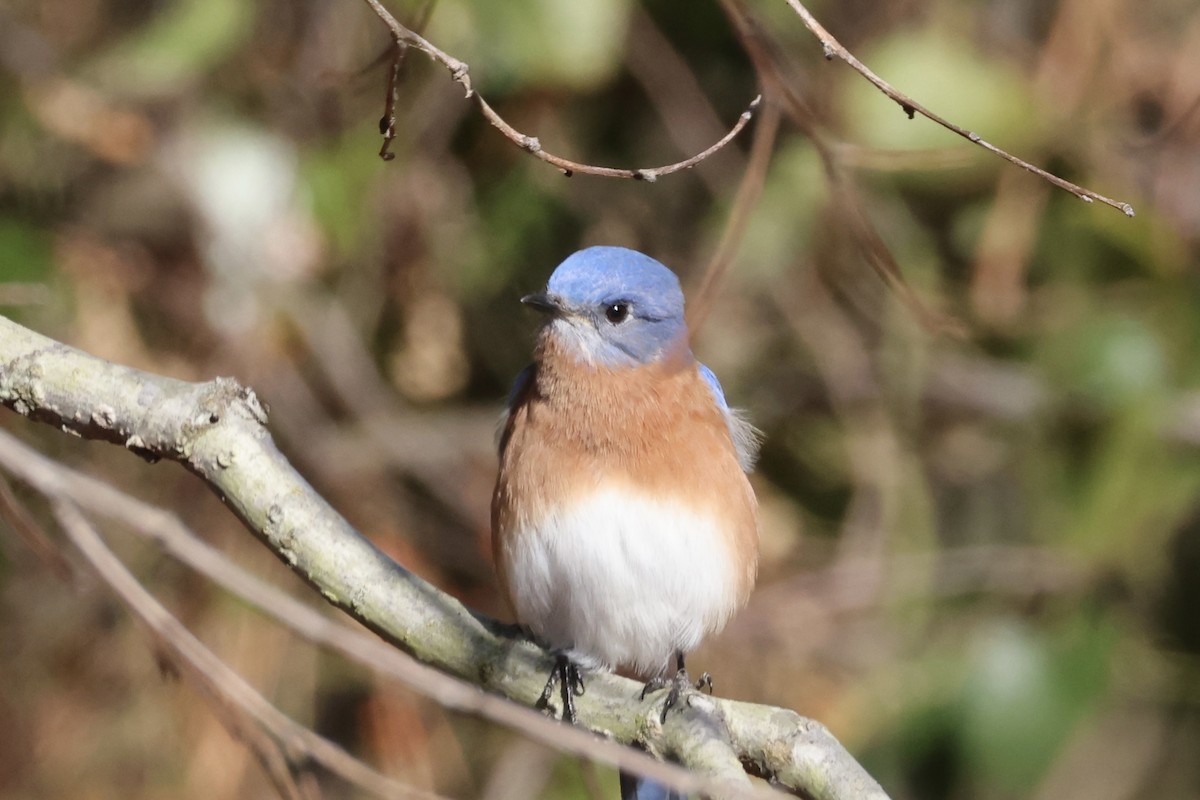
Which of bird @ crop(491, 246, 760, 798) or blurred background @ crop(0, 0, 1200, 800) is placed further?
blurred background @ crop(0, 0, 1200, 800)

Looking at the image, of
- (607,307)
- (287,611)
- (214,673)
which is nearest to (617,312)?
(607,307)

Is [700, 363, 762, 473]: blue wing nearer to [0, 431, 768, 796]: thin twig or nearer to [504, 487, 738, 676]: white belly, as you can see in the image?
[504, 487, 738, 676]: white belly

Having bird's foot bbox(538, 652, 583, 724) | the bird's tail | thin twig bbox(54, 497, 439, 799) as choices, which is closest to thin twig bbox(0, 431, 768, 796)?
thin twig bbox(54, 497, 439, 799)

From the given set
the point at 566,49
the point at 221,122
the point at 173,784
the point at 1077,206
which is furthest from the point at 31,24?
the point at 1077,206

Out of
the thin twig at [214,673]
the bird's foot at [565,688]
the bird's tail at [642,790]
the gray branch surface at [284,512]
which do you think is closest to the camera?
the thin twig at [214,673]

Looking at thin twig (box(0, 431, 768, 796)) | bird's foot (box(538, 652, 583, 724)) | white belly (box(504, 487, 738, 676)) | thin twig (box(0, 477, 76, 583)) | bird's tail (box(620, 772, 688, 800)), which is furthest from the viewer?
bird's tail (box(620, 772, 688, 800))

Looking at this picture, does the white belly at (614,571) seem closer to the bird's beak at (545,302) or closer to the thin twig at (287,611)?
the bird's beak at (545,302)

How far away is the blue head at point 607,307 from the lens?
10.8 feet

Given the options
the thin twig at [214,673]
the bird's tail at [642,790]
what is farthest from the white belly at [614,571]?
the thin twig at [214,673]

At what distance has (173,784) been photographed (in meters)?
4.66

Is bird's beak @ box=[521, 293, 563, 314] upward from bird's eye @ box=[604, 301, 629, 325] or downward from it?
downward

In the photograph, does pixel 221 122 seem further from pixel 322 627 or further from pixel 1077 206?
pixel 322 627

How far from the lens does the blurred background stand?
4.03m

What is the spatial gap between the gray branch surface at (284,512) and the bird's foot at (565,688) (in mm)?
227
